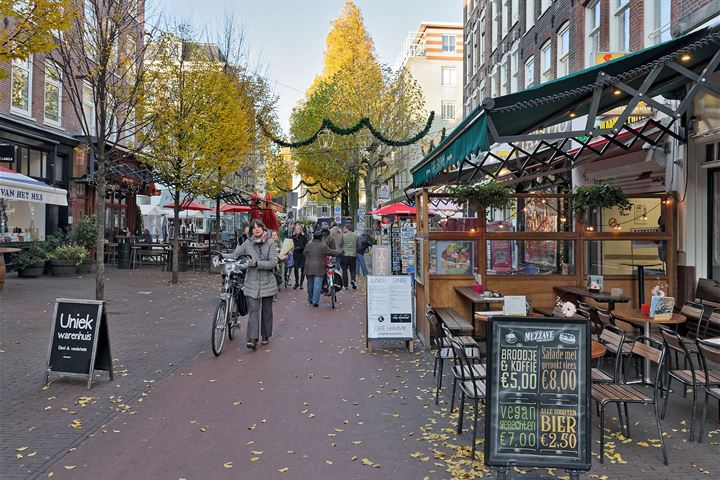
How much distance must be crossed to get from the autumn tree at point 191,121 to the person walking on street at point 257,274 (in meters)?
8.36

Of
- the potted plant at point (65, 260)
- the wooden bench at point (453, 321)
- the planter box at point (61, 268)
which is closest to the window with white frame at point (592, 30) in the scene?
the wooden bench at point (453, 321)

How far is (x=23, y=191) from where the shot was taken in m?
12.2

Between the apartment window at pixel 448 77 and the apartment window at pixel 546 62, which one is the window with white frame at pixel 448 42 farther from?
the apartment window at pixel 546 62

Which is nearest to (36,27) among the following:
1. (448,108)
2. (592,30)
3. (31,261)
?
(31,261)

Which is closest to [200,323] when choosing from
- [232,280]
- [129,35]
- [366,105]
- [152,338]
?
[152,338]

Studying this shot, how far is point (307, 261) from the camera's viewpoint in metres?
13.1

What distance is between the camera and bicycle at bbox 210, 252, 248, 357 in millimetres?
8242

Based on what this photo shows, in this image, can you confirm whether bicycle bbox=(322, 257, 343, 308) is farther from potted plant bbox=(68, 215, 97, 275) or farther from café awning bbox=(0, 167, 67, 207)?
potted plant bbox=(68, 215, 97, 275)

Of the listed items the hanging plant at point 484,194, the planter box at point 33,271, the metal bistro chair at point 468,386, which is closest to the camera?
the metal bistro chair at point 468,386

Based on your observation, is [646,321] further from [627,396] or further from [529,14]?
[529,14]

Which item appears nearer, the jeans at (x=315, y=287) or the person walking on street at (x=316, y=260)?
the person walking on street at (x=316, y=260)

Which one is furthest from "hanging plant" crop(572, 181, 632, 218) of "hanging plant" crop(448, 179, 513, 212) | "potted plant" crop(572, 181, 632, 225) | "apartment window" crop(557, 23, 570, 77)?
"apartment window" crop(557, 23, 570, 77)

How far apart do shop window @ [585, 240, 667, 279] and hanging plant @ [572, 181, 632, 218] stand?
1.73 feet

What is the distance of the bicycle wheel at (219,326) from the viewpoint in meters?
8.08
